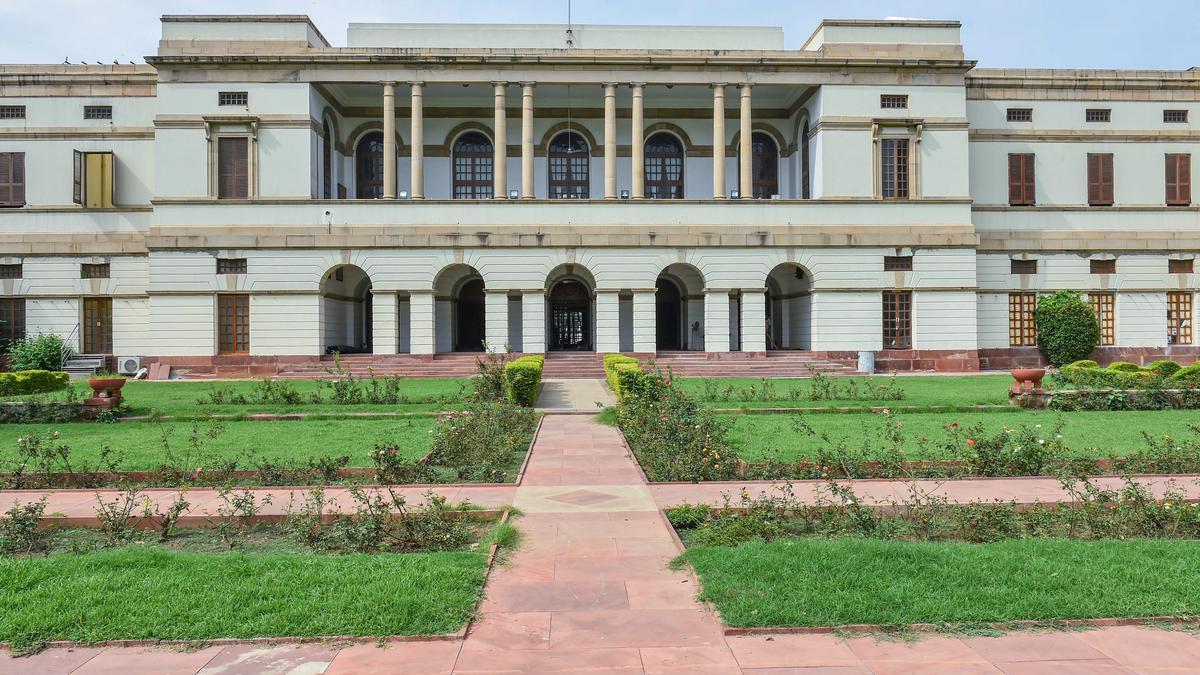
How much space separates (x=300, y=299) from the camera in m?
27.8

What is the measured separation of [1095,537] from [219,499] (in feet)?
→ 29.6

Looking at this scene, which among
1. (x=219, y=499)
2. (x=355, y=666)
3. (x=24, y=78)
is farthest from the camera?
(x=24, y=78)

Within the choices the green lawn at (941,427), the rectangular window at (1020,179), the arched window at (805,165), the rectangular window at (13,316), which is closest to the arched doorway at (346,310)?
the rectangular window at (13,316)

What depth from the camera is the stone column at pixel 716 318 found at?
94.7 feet

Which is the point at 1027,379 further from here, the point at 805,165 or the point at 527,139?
the point at 527,139

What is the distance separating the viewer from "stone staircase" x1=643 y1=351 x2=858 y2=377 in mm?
26719

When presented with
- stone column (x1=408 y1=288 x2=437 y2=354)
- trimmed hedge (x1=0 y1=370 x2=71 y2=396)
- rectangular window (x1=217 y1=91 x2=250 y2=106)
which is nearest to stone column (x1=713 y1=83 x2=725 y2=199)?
stone column (x1=408 y1=288 x2=437 y2=354)

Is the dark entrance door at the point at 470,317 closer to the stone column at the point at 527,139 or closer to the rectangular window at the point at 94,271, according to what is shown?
the stone column at the point at 527,139

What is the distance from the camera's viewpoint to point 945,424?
504 inches

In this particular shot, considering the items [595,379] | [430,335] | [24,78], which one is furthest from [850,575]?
[24,78]

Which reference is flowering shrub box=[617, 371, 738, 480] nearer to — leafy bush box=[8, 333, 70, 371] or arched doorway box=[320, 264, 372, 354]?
arched doorway box=[320, 264, 372, 354]

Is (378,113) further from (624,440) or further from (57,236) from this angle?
(624,440)

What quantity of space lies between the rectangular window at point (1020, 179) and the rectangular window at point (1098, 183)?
2.45 meters

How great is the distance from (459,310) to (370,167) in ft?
24.2
